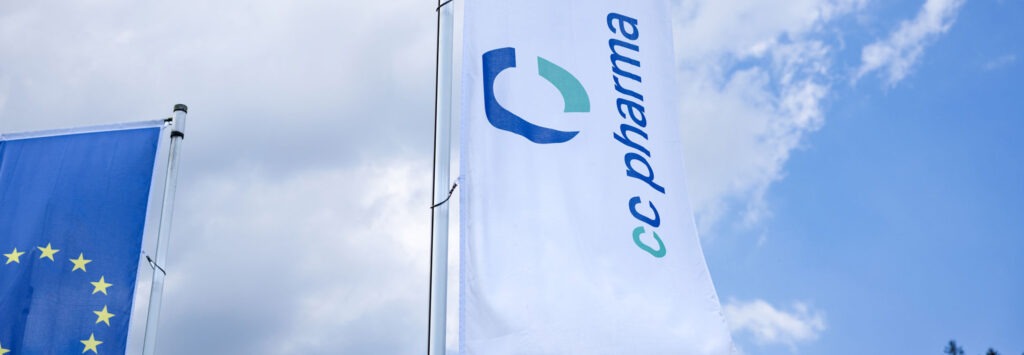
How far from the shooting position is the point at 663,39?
36.0 feet

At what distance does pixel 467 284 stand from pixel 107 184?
19.1ft

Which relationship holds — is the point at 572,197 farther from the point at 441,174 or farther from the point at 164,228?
the point at 164,228

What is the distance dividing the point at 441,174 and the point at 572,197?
4.53 feet

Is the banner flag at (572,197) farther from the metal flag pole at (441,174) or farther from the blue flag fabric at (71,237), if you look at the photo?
the blue flag fabric at (71,237)

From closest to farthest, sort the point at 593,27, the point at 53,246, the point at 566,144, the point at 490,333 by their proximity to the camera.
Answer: the point at 490,333
the point at 566,144
the point at 593,27
the point at 53,246

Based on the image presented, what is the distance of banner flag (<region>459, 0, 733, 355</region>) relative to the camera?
9023 mm

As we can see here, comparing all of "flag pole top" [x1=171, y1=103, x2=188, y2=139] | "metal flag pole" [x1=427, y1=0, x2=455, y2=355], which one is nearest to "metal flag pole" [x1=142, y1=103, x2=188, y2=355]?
"flag pole top" [x1=171, y1=103, x2=188, y2=139]

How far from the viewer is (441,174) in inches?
392

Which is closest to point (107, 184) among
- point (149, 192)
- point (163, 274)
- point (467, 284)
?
point (149, 192)

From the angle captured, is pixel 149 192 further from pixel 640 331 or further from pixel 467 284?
pixel 640 331

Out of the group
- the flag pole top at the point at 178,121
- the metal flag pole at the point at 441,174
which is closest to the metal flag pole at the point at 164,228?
the flag pole top at the point at 178,121

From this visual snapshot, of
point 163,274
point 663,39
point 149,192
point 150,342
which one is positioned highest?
point 663,39

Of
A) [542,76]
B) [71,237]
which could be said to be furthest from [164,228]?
[542,76]

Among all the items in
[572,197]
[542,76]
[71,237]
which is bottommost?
[572,197]
